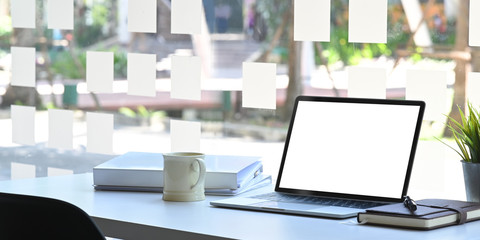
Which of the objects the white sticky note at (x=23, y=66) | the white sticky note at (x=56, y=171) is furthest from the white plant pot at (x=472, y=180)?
the white sticky note at (x=56, y=171)

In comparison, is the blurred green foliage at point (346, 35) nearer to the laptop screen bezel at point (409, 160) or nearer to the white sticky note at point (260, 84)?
the white sticky note at point (260, 84)

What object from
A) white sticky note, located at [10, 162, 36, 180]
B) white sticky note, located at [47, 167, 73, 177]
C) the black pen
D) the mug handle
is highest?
the mug handle

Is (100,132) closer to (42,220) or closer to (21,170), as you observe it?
(21,170)

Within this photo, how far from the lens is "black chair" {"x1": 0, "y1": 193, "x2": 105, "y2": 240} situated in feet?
3.45

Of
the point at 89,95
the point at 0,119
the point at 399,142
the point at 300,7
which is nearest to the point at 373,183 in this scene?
the point at 399,142

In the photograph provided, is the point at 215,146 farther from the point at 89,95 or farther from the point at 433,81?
the point at 433,81

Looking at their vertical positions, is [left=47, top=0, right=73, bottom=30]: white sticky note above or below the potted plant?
above

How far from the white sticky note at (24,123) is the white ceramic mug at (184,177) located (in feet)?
6.12

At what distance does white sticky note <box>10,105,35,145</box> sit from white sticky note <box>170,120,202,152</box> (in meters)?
0.81

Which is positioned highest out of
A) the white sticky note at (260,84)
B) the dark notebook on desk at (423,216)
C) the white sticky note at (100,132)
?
the white sticky note at (260,84)

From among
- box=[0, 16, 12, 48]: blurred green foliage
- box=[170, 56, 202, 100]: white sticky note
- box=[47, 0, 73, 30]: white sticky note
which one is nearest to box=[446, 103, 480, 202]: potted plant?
box=[170, 56, 202, 100]: white sticky note

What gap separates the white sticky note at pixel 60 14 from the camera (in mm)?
3045

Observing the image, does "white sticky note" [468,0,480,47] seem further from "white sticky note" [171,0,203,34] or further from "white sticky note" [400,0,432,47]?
"white sticky note" [171,0,203,34]

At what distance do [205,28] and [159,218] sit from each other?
1.98m
